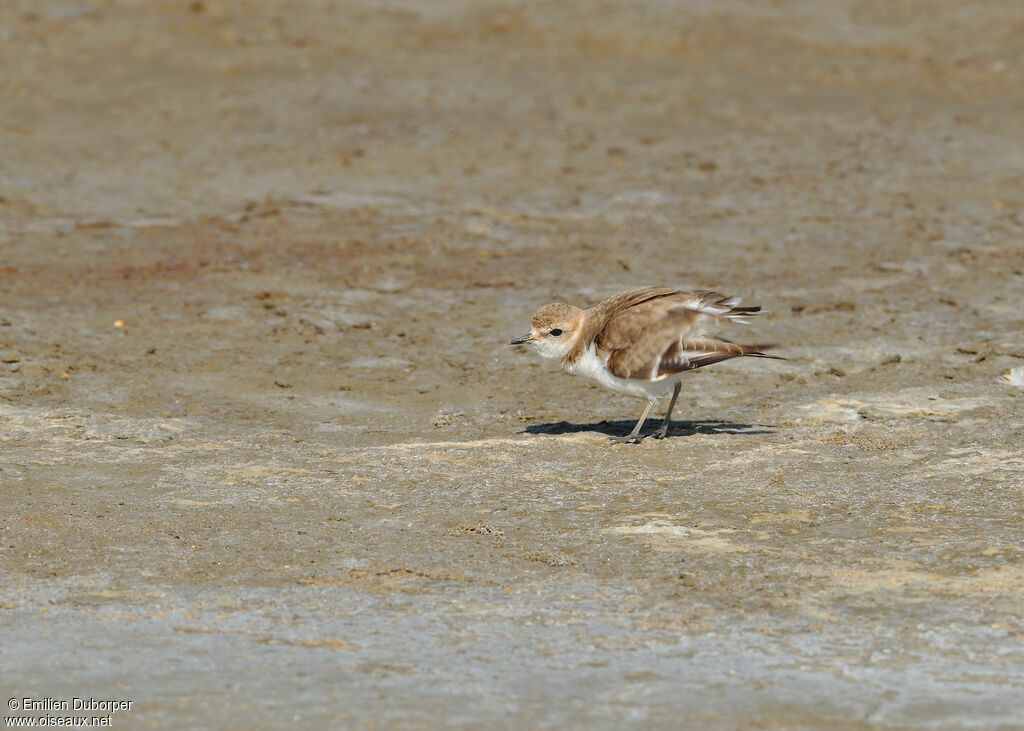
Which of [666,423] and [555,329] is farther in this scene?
[555,329]

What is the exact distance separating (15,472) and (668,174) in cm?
777

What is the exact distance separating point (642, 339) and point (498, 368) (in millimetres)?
1948

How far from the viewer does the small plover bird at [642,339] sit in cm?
751

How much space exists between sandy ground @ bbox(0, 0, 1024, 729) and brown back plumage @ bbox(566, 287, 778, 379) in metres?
0.48

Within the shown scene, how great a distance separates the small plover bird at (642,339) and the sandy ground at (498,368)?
1.30ft

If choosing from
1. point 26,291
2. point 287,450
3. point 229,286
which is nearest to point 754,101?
point 229,286

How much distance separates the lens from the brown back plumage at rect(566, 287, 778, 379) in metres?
7.49

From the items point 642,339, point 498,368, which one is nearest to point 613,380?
point 642,339

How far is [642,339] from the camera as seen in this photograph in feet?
24.7

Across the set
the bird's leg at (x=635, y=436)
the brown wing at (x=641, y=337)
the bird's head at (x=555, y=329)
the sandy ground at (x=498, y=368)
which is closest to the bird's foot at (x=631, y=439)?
the bird's leg at (x=635, y=436)

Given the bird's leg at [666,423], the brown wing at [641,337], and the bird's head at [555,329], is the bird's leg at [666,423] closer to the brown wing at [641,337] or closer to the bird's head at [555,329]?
the brown wing at [641,337]

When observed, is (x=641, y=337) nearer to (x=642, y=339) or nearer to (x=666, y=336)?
(x=642, y=339)

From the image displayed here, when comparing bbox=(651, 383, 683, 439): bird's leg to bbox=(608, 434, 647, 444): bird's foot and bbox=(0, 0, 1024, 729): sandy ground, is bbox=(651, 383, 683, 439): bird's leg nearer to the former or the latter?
bbox=(608, 434, 647, 444): bird's foot

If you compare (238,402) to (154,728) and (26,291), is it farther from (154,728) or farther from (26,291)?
(154,728)
